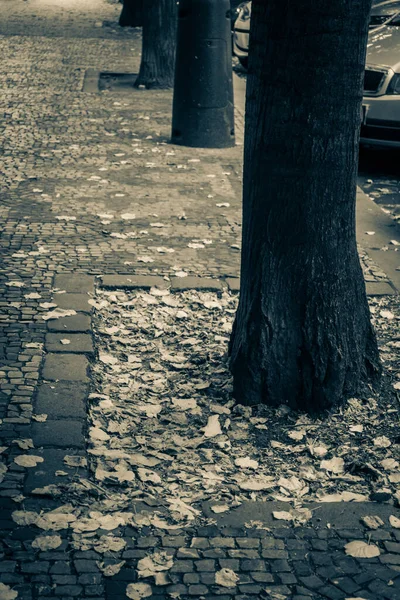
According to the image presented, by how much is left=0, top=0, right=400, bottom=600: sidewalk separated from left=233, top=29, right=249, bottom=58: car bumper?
8.04m

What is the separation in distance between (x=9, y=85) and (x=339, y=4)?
1022 centimetres

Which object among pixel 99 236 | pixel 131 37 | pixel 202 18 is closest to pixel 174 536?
pixel 99 236

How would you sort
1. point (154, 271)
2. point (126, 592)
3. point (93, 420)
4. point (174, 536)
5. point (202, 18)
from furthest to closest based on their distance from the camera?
point (202, 18)
point (154, 271)
point (93, 420)
point (174, 536)
point (126, 592)

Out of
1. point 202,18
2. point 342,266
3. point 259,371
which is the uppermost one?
point 202,18

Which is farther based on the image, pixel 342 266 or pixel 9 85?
pixel 9 85

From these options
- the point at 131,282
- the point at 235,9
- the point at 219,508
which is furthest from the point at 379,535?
the point at 235,9

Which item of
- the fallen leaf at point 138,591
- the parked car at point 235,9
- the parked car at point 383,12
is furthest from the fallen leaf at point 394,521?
the parked car at point 235,9

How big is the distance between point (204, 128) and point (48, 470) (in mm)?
6625

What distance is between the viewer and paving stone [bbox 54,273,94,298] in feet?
18.4

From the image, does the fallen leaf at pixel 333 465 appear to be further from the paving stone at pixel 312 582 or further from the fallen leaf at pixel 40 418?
the fallen leaf at pixel 40 418

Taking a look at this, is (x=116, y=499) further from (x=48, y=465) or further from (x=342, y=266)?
(x=342, y=266)

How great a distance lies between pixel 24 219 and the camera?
277 inches

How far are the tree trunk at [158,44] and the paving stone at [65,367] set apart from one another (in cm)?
918

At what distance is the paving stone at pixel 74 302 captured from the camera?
527 cm
